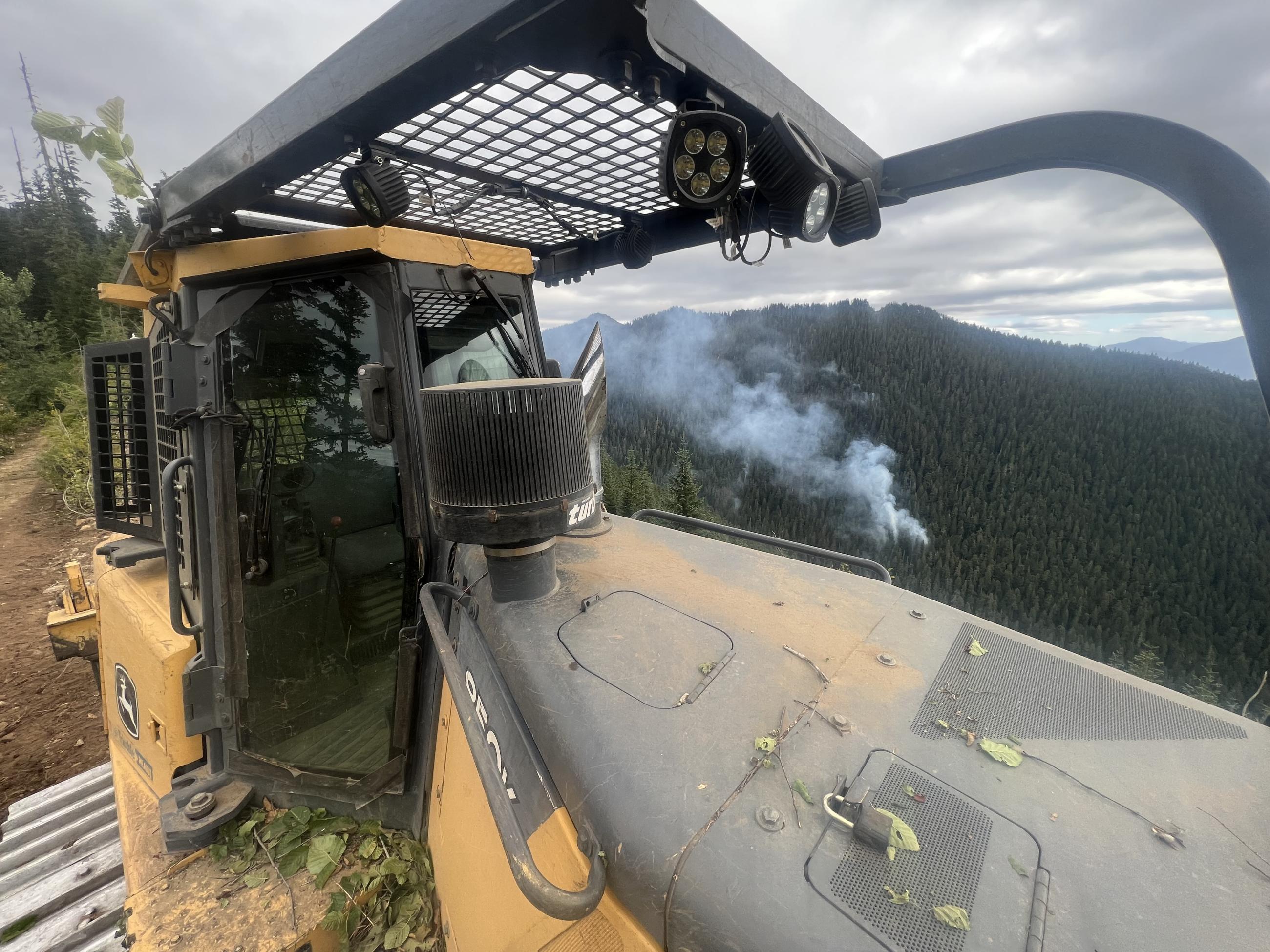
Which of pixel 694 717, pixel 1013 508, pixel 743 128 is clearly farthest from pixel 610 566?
pixel 1013 508

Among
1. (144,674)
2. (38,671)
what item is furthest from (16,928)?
(38,671)

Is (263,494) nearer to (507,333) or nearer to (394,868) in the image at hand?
(507,333)

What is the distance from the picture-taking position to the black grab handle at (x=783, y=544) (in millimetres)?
2490

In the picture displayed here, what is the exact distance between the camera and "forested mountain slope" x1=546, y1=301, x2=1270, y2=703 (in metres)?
51.3

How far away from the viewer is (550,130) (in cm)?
195

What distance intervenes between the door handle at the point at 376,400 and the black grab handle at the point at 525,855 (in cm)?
90

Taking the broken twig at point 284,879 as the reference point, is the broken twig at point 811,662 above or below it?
above

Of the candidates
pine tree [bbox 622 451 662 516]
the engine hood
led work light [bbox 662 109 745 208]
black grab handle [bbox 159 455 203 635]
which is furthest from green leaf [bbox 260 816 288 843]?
pine tree [bbox 622 451 662 516]

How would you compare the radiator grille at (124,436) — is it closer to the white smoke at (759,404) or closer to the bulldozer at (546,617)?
the bulldozer at (546,617)

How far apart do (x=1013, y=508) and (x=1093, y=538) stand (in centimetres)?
755

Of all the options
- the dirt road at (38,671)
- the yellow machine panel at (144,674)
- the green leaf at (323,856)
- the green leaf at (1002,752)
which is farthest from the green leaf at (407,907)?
the dirt road at (38,671)

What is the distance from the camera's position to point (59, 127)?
1725 millimetres

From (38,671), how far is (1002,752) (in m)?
9.14

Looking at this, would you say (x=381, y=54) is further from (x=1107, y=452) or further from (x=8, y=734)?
(x=1107, y=452)
